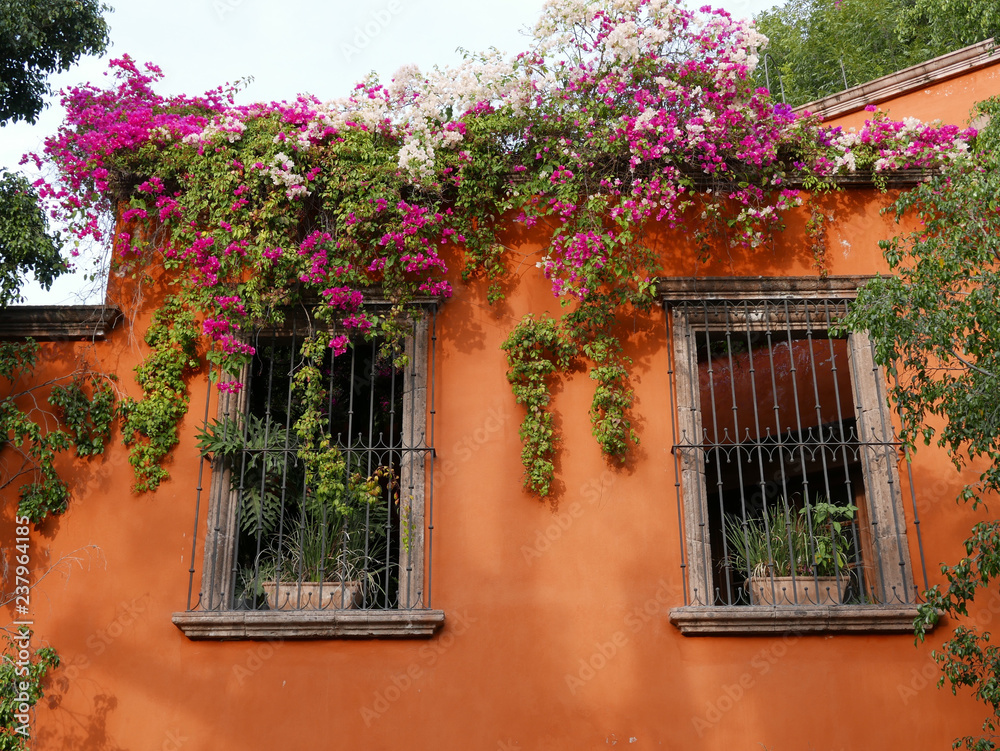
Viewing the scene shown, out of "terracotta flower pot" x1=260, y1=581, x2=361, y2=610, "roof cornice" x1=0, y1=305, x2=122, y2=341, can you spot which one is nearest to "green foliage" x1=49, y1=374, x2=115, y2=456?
"roof cornice" x1=0, y1=305, x2=122, y2=341

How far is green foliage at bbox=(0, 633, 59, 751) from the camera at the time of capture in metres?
4.87

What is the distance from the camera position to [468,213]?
5914 mm

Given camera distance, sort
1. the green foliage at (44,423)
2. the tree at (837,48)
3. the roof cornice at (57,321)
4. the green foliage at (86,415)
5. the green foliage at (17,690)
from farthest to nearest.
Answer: the tree at (837,48) < the roof cornice at (57,321) < the green foliage at (86,415) < the green foliage at (44,423) < the green foliage at (17,690)

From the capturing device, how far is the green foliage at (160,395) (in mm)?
5562

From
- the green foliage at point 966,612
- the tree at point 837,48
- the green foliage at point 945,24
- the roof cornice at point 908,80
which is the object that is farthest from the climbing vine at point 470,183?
the tree at point 837,48

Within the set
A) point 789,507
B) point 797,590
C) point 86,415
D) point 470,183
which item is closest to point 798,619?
point 797,590

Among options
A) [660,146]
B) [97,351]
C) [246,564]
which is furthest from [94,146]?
[660,146]

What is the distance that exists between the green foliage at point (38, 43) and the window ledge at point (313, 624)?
3.66 m

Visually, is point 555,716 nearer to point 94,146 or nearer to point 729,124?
point 729,124

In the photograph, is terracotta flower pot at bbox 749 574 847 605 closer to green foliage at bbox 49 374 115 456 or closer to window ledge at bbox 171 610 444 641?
window ledge at bbox 171 610 444 641

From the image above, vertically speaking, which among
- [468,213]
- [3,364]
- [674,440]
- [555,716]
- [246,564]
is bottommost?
[555,716]

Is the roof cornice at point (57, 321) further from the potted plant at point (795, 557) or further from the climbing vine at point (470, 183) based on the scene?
the potted plant at point (795, 557)

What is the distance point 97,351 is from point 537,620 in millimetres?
3190

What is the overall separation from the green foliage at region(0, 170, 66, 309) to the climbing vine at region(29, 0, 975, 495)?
0.17 m
